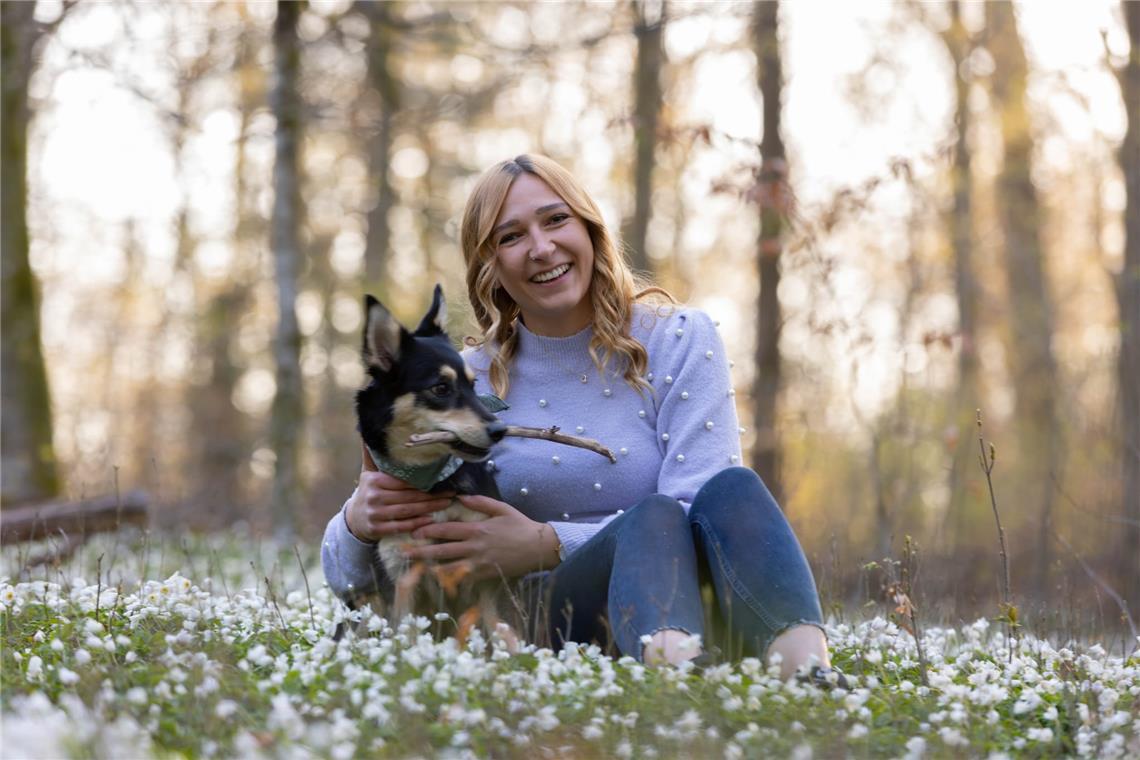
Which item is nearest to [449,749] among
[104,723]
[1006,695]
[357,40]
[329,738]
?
[329,738]

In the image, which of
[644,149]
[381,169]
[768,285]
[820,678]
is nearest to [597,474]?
[820,678]

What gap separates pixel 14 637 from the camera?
15.7ft

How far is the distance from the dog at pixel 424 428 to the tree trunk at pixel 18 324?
9.49 meters

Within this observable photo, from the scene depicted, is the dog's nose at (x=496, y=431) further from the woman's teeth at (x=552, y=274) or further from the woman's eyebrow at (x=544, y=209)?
the woman's eyebrow at (x=544, y=209)

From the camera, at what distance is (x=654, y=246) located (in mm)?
22812

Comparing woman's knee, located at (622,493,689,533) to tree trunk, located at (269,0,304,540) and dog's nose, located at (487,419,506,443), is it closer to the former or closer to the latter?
dog's nose, located at (487,419,506,443)

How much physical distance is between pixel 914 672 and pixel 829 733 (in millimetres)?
1520

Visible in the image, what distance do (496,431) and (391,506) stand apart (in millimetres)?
536

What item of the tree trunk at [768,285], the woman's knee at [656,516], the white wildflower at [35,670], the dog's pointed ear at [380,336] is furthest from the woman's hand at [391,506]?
the tree trunk at [768,285]

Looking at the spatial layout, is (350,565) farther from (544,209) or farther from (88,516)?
(88,516)

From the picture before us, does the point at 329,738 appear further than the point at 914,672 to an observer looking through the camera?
No

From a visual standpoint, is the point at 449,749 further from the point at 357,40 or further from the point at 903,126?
the point at 903,126

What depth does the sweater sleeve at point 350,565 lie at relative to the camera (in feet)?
17.0

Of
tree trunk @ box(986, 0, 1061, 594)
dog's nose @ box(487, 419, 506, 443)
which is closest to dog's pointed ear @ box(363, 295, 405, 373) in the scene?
dog's nose @ box(487, 419, 506, 443)
